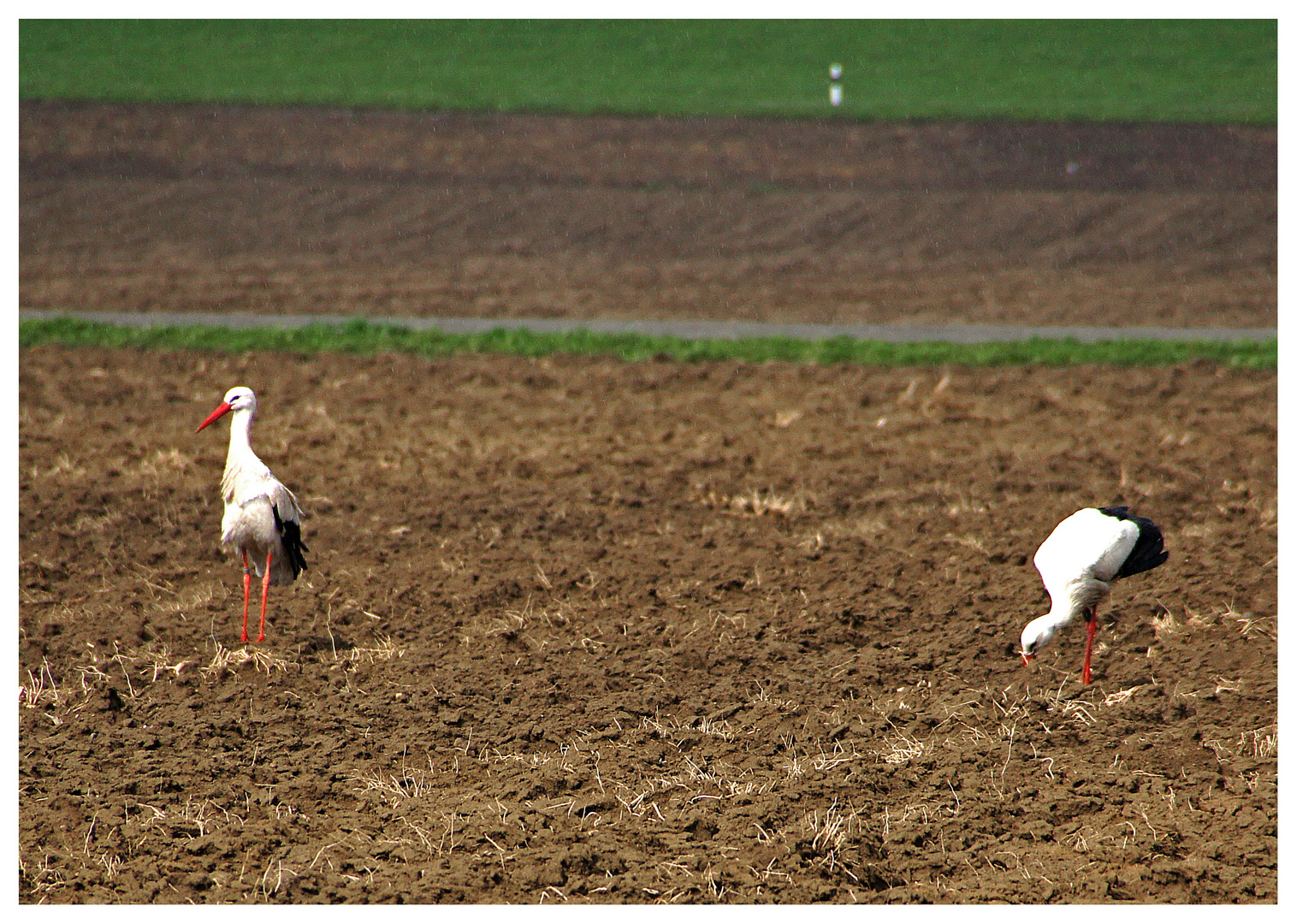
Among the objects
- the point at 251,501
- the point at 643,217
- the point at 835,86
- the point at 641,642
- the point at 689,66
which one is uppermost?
the point at 689,66

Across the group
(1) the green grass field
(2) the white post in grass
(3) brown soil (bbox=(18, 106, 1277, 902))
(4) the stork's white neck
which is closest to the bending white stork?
(3) brown soil (bbox=(18, 106, 1277, 902))

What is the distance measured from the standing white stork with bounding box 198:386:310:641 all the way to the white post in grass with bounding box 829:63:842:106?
21.9m

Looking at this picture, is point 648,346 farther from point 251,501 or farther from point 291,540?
point 251,501

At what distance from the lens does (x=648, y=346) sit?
39.1ft

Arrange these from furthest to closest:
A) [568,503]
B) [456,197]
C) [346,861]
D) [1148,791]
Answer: [456,197] < [568,503] < [1148,791] < [346,861]

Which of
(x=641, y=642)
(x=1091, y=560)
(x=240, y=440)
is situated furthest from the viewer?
(x=641, y=642)

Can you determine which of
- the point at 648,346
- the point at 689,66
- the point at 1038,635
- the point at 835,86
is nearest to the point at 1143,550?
the point at 1038,635

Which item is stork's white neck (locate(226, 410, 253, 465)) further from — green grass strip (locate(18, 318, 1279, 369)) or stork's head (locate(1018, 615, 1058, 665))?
green grass strip (locate(18, 318, 1279, 369))

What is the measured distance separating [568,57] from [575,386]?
21.1 meters

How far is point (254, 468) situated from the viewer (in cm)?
469

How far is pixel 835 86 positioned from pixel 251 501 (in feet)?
77.7

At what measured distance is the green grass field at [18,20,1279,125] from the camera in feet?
80.8

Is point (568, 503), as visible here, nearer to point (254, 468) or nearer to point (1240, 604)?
point (254, 468)

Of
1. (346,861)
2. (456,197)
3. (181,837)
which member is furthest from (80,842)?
(456,197)
